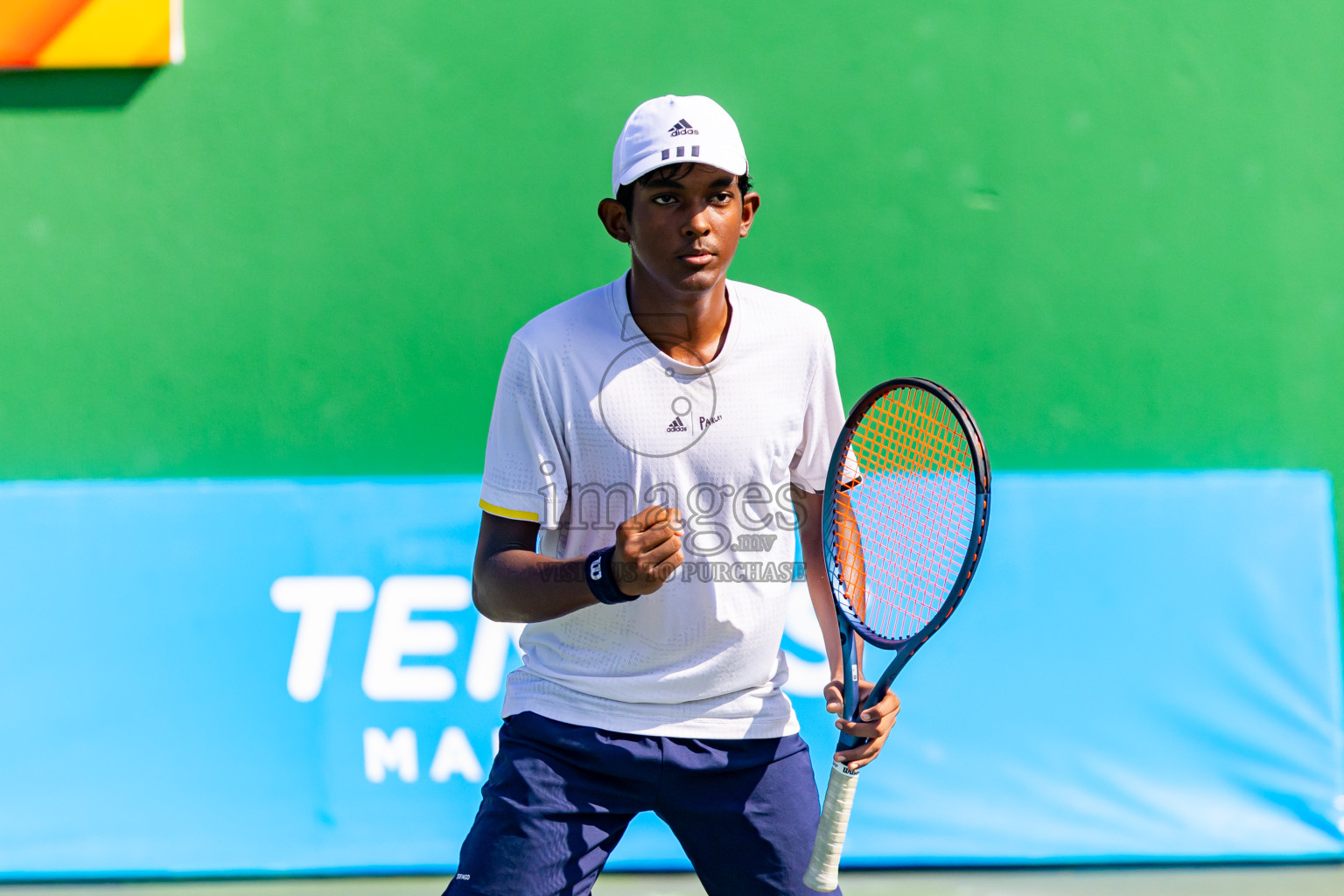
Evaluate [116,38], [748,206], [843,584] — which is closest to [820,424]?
[843,584]

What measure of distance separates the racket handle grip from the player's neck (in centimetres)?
65

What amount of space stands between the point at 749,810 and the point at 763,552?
0.39 metres

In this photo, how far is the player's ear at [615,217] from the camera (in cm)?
188

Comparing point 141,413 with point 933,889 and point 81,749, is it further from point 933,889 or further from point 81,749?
point 933,889

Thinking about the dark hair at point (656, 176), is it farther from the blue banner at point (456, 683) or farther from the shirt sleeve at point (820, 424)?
the blue banner at point (456, 683)

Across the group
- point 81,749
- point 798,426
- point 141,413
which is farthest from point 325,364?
point 798,426

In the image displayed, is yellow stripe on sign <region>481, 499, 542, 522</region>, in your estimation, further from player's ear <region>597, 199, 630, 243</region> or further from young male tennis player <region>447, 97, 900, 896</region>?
player's ear <region>597, 199, 630, 243</region>

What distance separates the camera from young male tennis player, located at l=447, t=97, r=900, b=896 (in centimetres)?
178

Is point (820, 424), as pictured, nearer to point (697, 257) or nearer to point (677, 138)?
point (697, 257)

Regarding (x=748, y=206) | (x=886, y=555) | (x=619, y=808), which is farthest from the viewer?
(x=886, y=555)

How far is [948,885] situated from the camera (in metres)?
3.10

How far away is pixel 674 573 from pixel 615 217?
561mm

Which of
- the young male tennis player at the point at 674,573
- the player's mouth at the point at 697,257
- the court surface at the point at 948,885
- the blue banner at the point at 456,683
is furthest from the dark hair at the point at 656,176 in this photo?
the court surface at the point at 948,885

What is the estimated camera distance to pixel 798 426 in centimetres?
195
